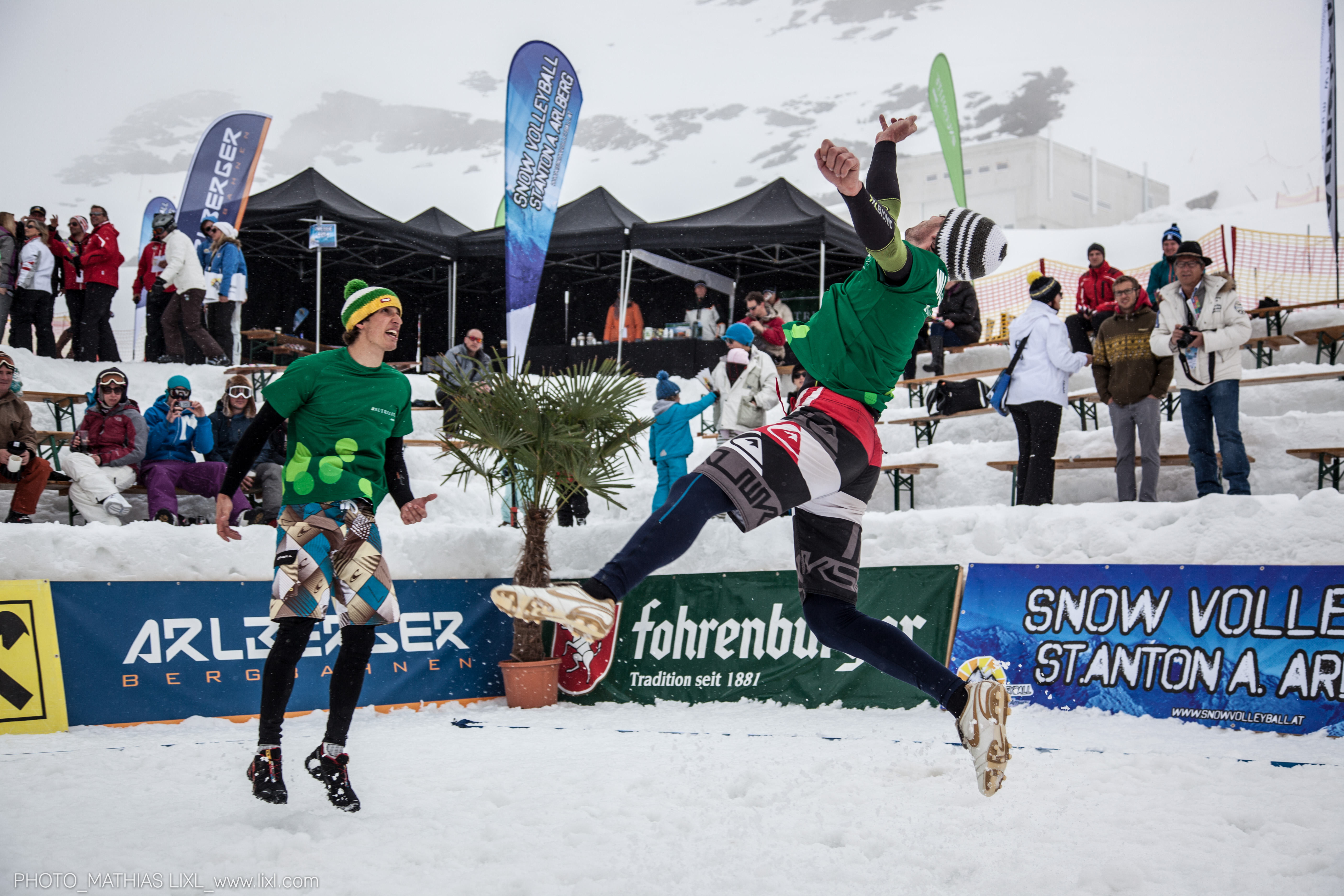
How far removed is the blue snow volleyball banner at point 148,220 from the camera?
36.9ft

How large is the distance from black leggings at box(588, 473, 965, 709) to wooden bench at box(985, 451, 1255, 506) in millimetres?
3900

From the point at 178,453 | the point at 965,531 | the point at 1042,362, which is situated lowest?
the point at 965,531

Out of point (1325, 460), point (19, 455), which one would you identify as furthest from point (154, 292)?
point (1325, 460)

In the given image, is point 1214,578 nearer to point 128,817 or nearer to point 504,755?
point 504,755

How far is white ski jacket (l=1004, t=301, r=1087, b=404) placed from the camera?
6.07 metres

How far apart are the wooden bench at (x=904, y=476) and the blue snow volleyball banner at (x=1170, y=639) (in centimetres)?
235

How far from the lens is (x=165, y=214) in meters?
9.73

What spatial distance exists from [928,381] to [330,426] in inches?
306

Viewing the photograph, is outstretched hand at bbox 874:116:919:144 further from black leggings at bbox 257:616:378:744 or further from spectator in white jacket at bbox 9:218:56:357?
spectator in white jacket at bbox 9:218:56:357

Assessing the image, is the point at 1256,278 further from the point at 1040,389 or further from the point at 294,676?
the point at 294,676

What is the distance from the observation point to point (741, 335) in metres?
7.89

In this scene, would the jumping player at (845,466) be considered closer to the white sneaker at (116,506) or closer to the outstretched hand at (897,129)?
the outstretched hand at (897,129)

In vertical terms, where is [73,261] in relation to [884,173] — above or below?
above

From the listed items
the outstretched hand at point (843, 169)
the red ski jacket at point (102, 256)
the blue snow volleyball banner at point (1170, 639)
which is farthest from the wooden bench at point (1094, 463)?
the red ski jacket at point (102, 256)
